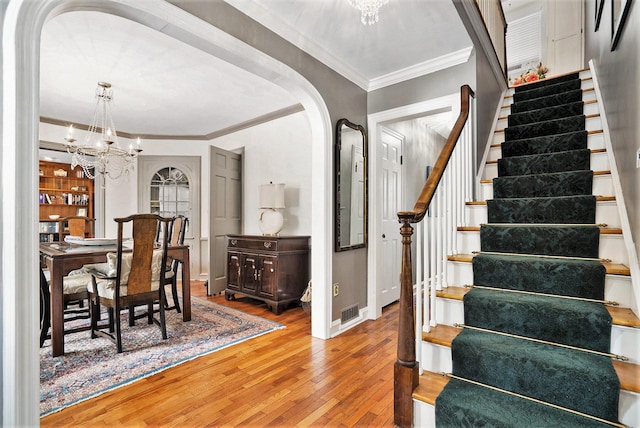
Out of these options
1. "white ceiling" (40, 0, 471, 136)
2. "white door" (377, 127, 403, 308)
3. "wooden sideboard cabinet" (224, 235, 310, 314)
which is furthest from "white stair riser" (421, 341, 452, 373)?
"white ceiling" (40, 0, 471, 136)

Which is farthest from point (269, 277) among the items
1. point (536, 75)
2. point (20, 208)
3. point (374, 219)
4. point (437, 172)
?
point (536, 75)

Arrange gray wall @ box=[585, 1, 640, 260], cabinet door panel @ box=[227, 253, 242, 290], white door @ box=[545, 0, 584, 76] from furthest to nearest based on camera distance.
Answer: white door @ box=[545, 0, 584, 76] < cabinet door panel @ box=[227, 253, 242, 290] < gray wall @ box=[585, 1, 640, 260]

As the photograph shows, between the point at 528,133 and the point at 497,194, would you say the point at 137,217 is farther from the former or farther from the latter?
the point at 528,133

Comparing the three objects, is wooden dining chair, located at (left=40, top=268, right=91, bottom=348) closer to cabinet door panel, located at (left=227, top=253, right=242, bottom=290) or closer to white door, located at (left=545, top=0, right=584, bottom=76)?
cabinet door panel, located at (left=227, top=253, right=242, bottom=290)

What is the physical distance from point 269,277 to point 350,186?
1.44 metres

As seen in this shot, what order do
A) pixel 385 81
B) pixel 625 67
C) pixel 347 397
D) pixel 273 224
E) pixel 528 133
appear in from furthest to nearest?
pixel 273 224 < pixel 385 81 < pixel 528 133 < pixel 347 397 < pixel 625 67

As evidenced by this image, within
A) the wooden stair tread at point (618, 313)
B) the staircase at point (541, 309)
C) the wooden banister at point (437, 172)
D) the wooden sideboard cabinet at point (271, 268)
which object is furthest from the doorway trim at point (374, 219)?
the wooden stair tread at point (618, 313)

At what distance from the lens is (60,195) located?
263 inches

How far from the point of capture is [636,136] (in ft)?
5.27

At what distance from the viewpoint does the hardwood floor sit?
180 centimetres

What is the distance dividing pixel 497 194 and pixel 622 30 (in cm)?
123

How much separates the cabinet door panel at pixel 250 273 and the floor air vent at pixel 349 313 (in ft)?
4.04

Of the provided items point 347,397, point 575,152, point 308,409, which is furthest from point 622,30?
point 308,409

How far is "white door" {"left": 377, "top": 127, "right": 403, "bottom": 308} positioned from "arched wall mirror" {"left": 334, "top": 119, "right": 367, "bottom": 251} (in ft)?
1.67
